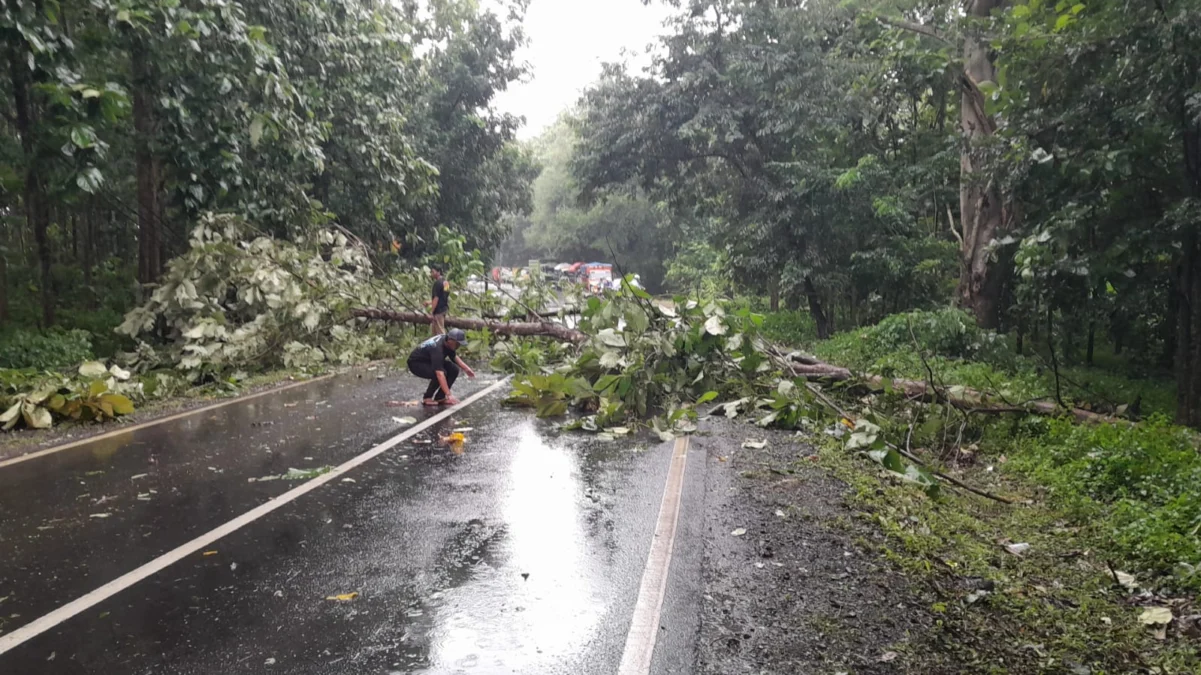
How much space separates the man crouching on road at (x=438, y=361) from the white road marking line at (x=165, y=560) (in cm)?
236

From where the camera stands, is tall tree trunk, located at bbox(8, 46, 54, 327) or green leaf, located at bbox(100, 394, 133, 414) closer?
green leaf, located at bbox(100, 394, 133, 414)

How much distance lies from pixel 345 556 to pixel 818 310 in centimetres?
1794

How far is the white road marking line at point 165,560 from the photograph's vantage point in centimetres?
378

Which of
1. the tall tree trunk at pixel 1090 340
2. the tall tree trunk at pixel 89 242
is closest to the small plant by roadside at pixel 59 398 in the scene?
the tall tree trunk at pixel 89 242

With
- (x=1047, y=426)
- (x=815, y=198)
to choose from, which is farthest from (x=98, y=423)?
(x=815, y=198)

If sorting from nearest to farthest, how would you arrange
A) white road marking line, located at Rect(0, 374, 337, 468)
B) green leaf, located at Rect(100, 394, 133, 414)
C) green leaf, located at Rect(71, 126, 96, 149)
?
white road marking line, located at Rect(0, 374, 337, 468) → green leaf, located at Rect(100, 394, 133, 414) → green leaf, located at Rect(71, 126, 96, 149)

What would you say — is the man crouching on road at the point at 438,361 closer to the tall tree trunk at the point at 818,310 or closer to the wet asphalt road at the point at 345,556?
the wet asphalt road at the point at 345,556

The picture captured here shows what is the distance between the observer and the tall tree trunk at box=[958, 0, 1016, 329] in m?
14.7

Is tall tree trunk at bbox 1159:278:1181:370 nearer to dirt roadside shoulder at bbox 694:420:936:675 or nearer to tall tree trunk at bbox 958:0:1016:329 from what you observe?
tall tree trunk at bbox 958:0:1016:329

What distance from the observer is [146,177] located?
1459 centimetres

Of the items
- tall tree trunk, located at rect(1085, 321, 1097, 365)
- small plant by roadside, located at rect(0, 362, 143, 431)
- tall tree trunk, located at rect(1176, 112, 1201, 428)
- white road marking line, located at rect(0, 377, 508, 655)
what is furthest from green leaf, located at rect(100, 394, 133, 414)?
tall tree trunk, located at rect(1085, 321, 1097, 365)

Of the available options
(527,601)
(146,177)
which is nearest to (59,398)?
Answer: (527,601)

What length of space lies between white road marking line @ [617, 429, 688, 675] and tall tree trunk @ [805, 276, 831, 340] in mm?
14861

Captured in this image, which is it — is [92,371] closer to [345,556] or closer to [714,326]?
[345,556]
